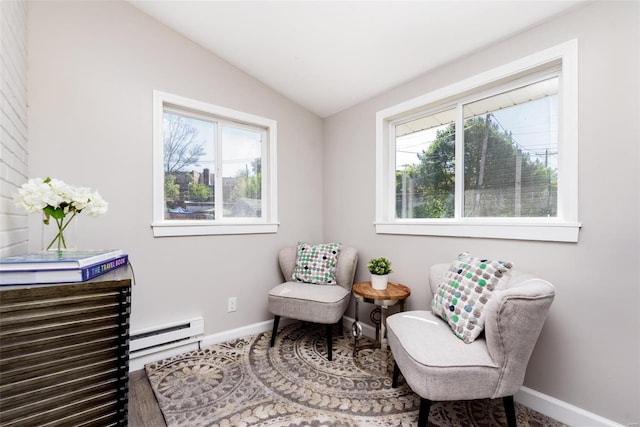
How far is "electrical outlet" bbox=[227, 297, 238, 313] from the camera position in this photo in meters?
2.42

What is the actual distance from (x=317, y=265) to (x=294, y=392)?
3.44 ft

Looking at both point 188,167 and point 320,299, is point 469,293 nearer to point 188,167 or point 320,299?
point 320,299

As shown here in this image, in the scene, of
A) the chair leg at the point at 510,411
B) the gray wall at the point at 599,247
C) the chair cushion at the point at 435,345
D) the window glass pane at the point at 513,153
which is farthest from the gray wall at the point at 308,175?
the chair cushion at the point at 435,345

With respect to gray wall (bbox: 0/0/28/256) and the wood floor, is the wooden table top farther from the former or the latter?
gray wall (bbox: 0/0/28/256)

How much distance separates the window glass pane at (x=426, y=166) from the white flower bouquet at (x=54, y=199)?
2.17 metres

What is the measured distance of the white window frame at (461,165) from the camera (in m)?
1.46

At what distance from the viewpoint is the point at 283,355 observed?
215 cm

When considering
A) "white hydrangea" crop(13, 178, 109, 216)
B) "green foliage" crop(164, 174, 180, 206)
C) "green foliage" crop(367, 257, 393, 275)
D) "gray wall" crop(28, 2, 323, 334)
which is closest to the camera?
"white hydrangea" crop(13, 178, 109, 216)

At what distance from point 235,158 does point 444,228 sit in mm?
1939

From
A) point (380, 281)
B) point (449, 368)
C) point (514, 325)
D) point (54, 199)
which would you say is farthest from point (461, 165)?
point (54, 199)

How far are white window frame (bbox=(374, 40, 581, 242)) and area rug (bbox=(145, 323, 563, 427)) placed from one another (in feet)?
3.34

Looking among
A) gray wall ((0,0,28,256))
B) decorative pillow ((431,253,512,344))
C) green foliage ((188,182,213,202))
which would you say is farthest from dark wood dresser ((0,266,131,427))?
decorative pillow ((431,253,512,344))

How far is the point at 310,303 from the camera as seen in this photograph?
212 cm

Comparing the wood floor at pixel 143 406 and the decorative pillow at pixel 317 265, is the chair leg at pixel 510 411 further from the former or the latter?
the wood floor at pixel 143 406
